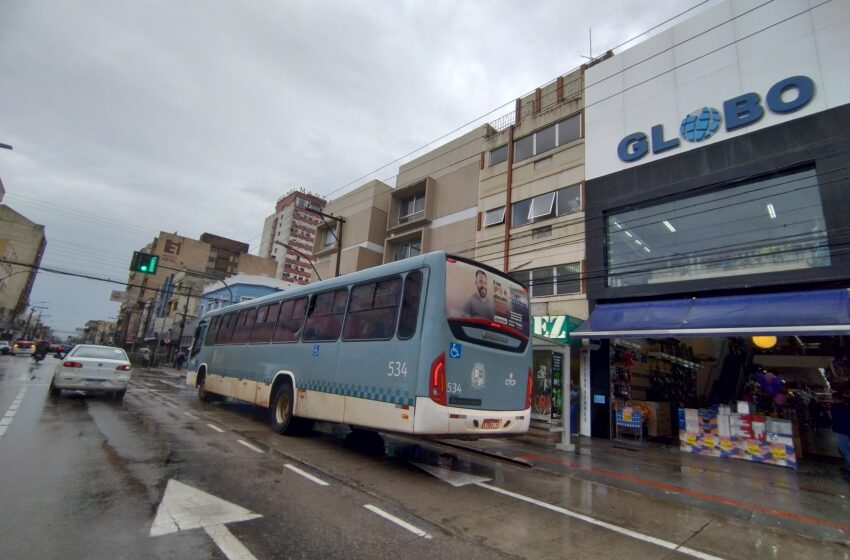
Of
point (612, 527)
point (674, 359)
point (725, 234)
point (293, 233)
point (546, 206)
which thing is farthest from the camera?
point (293, 233)

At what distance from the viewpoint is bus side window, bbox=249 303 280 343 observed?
10.8m

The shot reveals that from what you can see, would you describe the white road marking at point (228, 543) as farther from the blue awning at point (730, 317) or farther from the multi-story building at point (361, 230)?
the multi-story building at point (361, 230)

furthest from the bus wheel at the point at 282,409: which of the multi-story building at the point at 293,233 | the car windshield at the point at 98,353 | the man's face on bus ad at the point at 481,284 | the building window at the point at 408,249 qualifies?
the multi-story building at the point at 293,233

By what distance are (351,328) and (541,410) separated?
1043 centimetres

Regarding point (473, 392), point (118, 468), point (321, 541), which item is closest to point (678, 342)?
point (473, 392)

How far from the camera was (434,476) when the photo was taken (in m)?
6.62

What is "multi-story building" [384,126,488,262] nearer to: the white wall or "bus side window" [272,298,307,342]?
the white wall

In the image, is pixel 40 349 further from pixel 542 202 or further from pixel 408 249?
pixel 542 202

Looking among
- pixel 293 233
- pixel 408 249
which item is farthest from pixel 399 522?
pixel 293 233

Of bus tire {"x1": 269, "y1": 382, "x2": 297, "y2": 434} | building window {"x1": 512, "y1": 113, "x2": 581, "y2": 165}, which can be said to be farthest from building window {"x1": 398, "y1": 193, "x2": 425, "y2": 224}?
bus tire {"x1": 269, "y1": 382, "x2": 297, "y2": 434}

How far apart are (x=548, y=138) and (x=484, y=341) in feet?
45.5

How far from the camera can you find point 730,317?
989 centimetres

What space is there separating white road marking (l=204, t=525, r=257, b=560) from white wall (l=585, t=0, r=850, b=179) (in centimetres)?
1510

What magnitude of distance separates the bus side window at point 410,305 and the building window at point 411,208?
17317mm
